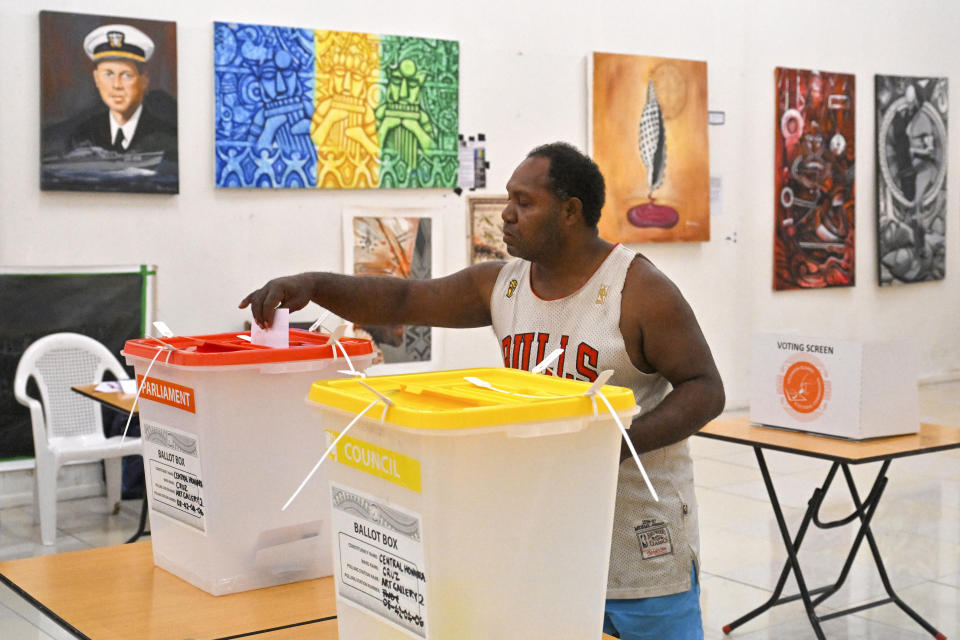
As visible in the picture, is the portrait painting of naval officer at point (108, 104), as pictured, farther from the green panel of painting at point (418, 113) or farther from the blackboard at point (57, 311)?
the green panel of painting at point (418, 113)

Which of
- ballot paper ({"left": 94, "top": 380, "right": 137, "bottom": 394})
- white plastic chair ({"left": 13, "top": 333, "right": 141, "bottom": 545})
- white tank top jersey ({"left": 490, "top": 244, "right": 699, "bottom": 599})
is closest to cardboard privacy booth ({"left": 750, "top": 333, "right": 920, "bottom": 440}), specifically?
white tank top jersey ({"left": 490, "top": 244, "right": 699, "bottom": 599})

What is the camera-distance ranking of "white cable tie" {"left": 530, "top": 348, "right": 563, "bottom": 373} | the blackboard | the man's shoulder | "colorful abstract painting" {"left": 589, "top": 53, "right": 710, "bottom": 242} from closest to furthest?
"white cable tie" {"left": 530, "top": 348, "right": 563, "bottom": 373} → the man's shoulder → the blackboard → "colorful abstract painting" {"left": 589, "top": 53, "right": 710, "bottom": 242}

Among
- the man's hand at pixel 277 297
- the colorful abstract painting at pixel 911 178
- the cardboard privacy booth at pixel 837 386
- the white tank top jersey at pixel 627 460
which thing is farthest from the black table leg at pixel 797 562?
the colorful abstract painting at pixel 911 178

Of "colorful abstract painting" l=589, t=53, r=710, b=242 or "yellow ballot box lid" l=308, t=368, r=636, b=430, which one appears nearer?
"yellow ballot box lid" l=308, t=368, r=636, b=430

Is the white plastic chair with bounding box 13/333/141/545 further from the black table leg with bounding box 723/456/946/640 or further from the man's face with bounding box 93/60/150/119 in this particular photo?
the black table leg with bounding box 723/456/946/640

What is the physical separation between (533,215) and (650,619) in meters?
0.81

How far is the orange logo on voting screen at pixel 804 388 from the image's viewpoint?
3.94 m

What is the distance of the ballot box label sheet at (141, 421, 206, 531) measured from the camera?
5.84ft

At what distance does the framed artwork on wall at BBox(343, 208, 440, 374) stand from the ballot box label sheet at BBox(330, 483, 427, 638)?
5.15 m

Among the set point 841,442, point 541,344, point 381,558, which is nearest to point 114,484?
point 841,442

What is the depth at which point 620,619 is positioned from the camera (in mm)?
2174

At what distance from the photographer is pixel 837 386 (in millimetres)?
3873

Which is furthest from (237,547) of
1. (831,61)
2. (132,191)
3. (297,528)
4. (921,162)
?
(921,162)

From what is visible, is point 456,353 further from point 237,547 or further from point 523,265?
point 237,547
